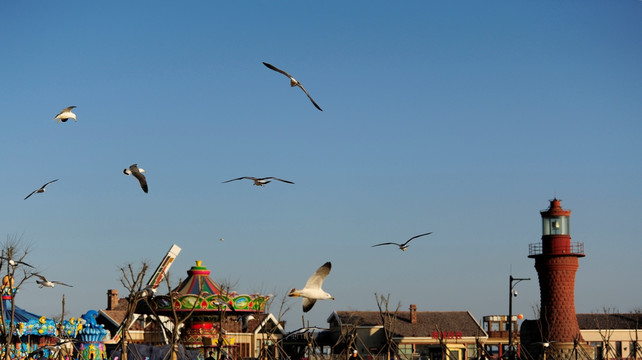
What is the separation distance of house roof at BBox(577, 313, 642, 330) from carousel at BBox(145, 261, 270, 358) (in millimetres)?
42449

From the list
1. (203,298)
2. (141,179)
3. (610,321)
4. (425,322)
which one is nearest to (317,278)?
(141,179)

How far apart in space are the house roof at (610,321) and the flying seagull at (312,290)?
58091 mm

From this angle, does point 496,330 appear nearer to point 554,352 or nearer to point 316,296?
point 554,352

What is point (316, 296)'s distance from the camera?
23.0m

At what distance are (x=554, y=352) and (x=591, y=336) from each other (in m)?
18.6

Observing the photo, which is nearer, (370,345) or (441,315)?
(370,345)

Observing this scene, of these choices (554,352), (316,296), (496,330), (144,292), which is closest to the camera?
(316,296)

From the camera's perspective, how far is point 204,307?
1592 inches

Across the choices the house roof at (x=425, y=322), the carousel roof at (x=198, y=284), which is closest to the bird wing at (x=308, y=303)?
the carousel roof at (x=198, y=284)

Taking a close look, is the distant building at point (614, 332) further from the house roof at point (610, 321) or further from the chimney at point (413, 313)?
the chimney at point (413, 313)

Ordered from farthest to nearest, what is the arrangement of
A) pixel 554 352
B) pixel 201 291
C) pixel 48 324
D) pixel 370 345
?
pixel 370 345, pixel 554 352, pixel 201 291, pixel 48 324

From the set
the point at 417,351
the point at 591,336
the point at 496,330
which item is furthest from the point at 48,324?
the point at 591,336

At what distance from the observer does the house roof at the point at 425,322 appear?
71.1 metres

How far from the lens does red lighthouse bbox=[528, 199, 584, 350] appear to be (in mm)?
56125
